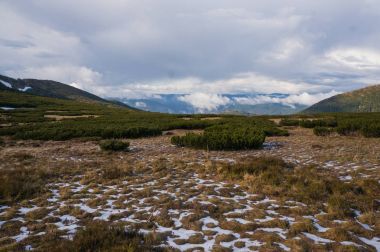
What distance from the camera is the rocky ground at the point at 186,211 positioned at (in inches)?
229

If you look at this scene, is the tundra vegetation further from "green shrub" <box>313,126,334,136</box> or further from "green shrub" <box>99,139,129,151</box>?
"green shrub" <box>313,126,334,136</box>

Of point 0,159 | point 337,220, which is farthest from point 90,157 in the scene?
point 337,220

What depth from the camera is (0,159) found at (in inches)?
577

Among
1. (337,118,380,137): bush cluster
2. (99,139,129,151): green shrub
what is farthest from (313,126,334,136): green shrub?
A: (99,139,129,151): green shrub

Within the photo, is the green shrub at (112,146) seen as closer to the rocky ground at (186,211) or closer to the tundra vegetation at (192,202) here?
the tundra vegetation at (192,202)

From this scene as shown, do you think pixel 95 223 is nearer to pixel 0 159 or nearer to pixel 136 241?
pixel 136 241

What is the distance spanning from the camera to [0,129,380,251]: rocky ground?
5.83 m

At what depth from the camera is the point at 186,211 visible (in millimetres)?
7469

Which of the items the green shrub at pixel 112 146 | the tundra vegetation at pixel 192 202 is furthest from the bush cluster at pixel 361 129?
the green shrub at pixel 112 146

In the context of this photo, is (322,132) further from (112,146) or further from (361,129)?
(112,146)

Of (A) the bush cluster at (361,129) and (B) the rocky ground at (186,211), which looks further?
(A) the bush cluster at (361,129)

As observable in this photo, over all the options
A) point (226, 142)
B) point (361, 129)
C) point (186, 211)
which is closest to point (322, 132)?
point (361, 129)

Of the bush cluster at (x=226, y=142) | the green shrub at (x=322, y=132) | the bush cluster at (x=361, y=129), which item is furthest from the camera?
the green shrub at (x=322, y=132)

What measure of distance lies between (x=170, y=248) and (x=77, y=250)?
1663 millimetres
